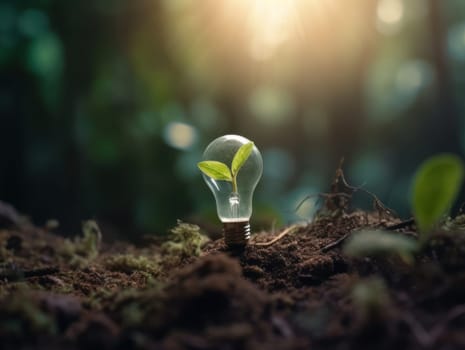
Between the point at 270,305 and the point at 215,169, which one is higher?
the point at 215,169

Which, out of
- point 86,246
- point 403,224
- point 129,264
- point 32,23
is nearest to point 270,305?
point 403,224

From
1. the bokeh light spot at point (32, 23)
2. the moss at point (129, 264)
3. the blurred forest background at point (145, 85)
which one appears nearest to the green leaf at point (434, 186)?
the moss at point (129, 264)

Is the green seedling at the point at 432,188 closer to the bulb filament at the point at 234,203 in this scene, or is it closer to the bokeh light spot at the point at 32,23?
the bulb filament at the point at 234,203

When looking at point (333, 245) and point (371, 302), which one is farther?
point (333, 245)

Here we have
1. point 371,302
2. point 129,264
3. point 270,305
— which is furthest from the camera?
point 129,264

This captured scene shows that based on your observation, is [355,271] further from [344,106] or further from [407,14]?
[407,14]

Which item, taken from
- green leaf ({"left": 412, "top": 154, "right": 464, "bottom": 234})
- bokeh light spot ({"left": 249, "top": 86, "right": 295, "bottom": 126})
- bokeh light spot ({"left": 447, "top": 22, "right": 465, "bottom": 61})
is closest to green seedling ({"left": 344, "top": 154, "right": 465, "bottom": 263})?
green leaf ({"left": 412, "top": 154, "right": 464, "bottom": 234})

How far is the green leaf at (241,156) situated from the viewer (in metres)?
1.23

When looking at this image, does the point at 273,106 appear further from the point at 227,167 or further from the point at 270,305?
the point at 270,305

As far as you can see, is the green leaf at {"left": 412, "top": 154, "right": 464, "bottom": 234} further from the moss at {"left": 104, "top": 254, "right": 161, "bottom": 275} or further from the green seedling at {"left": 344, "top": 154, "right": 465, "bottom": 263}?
the moss at {"left": 104, "top": 254, "right": 161, "bottom": 275}

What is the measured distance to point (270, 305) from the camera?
0.88 meters

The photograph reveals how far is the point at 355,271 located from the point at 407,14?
7.98 m

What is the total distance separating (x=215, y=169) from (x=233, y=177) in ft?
0.21

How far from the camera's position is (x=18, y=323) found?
0.80m
